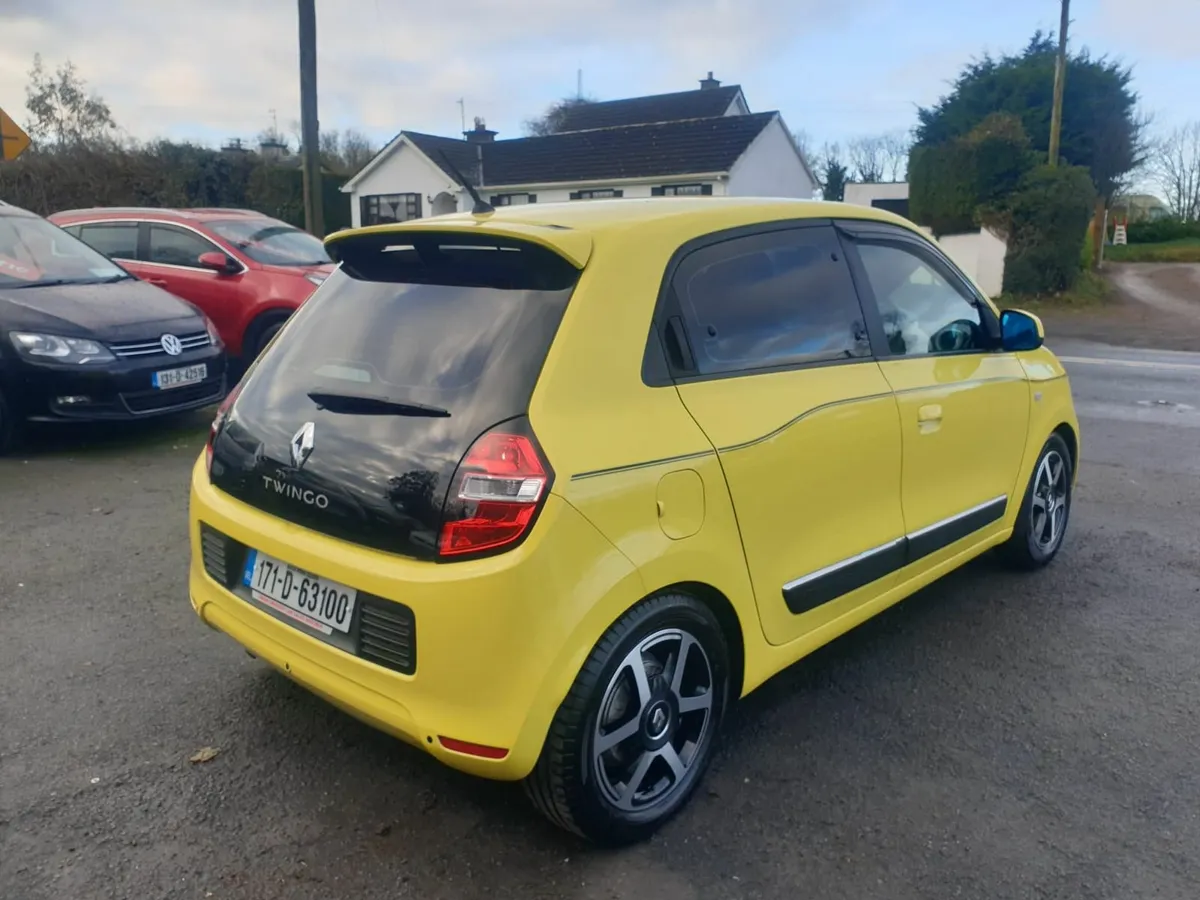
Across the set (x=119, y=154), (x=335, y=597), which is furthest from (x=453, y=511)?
(x=119, y=154)

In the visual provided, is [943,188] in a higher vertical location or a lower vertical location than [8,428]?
higher

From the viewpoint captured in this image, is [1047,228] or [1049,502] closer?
[1049,502]

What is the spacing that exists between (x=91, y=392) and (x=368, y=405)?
16.1ft

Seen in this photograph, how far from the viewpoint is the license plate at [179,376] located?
23.0ft

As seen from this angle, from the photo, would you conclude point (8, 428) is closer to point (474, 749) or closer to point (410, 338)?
point (410, 338)

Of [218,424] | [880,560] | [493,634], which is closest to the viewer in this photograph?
[493,634]

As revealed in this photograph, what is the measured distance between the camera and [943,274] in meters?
4.11

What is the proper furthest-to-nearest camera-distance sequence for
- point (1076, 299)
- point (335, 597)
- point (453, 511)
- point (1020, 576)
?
point (1076, 299) → point (1020, 576) → point (335, 597) → point (453, 511)

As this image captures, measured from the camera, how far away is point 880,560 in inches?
137

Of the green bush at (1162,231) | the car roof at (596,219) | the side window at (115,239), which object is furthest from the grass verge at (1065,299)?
the green bush at (1162,231)

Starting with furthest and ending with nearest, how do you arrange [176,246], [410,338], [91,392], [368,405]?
[176,246]
[91,392]
[410,338]
[368,405]

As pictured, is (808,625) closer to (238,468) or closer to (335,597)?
(335,597)

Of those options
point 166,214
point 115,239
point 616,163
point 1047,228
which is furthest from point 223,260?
point 616,163

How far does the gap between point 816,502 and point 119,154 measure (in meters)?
29.2
